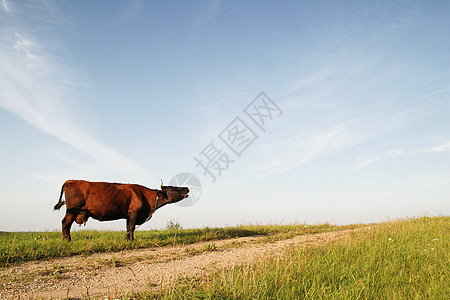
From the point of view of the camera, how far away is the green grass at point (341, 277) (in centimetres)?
441

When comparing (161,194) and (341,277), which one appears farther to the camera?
(161,194)

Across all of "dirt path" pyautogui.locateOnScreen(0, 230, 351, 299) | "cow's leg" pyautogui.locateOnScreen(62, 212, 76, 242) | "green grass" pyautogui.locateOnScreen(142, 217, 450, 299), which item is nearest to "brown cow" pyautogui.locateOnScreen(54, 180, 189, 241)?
"cow's leg" pyautogui.locateOnScreen(62, 212, 76, 242)

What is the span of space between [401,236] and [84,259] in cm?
882

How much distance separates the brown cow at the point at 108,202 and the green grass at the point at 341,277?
5993mm

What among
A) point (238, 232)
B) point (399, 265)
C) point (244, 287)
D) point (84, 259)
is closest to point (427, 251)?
point (399, 265)

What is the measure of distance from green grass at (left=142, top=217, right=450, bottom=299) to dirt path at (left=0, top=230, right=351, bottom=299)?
13.9 inches

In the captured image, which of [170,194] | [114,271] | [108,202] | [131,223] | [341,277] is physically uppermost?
[170,194]

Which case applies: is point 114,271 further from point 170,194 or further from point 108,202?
point 170,194

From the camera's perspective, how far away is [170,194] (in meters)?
11.9

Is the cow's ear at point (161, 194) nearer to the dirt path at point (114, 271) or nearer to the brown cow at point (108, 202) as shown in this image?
the brown cow at point (108, 202)

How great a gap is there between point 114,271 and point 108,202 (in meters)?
4.37

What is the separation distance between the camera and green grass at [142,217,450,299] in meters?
4.41

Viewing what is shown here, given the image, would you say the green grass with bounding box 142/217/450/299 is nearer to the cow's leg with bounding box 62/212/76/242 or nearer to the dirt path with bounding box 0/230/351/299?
the dirt path with bounding box 0/230/351/299

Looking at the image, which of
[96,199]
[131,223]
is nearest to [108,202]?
[96,199]
